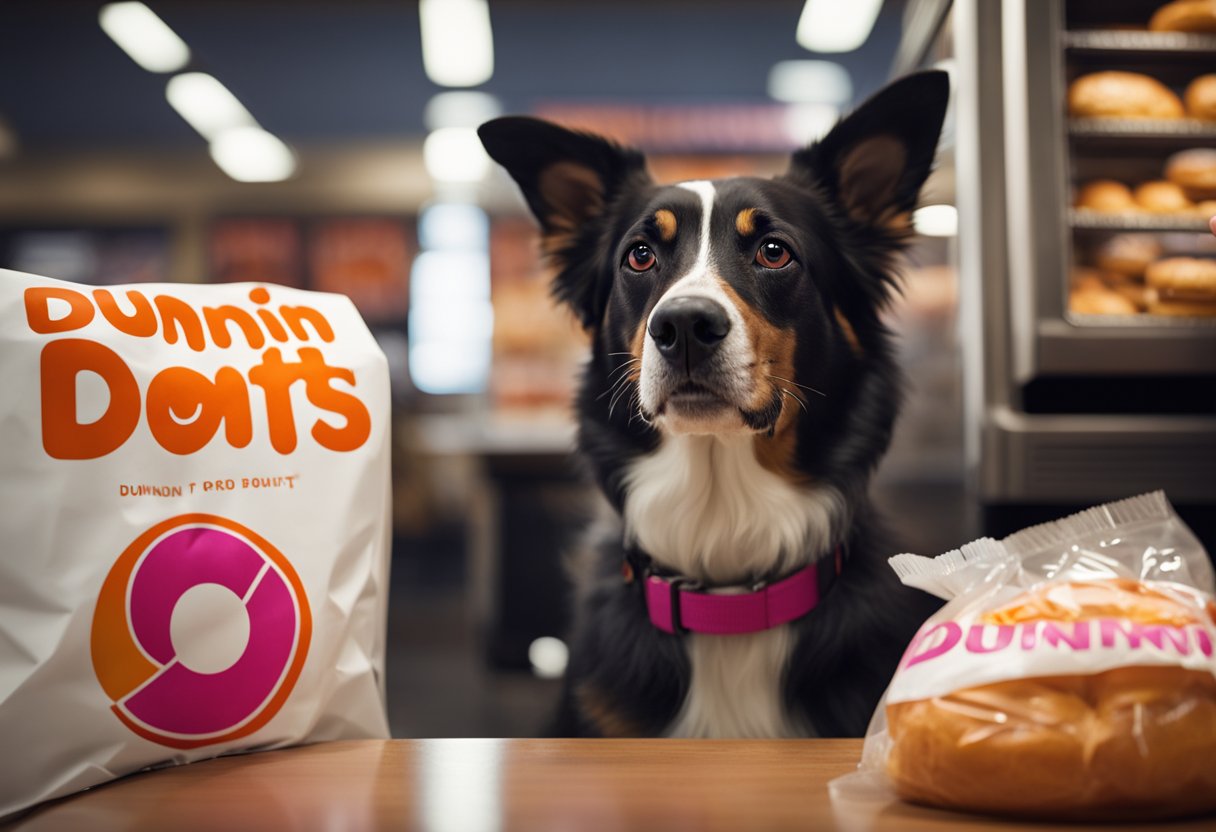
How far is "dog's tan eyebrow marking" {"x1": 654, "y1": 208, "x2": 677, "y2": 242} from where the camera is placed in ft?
3.98

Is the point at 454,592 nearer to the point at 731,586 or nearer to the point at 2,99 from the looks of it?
the point at 2,99

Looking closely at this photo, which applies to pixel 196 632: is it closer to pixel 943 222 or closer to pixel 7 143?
pixel 943 222

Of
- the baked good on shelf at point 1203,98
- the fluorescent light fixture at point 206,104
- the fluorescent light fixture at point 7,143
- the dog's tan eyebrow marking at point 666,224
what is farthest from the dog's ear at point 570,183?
the fluorescent light fixture at point 7,143

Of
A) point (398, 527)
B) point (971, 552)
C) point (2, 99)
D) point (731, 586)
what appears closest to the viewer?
point (971, 552)

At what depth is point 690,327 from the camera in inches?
41.9

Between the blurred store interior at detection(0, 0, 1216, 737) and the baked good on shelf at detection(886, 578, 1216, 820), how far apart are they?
0.68 m

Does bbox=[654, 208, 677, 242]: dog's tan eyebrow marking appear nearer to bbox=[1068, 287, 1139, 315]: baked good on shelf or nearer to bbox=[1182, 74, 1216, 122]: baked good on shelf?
bbox=[1068, 287, 1139, 315]: baked good on shelf

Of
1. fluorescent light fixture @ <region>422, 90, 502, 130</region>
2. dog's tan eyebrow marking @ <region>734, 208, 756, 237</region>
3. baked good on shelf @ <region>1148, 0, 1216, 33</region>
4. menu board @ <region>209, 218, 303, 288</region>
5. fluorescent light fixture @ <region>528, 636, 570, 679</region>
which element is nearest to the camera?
dog's tan eyebrow marking @ <region>734, 208, 756, 237</region>

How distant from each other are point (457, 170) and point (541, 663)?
4516 millimetres

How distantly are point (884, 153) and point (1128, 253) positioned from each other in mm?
617

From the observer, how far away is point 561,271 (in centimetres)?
139

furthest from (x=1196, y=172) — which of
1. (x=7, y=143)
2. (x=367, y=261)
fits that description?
(x=7, y=143)

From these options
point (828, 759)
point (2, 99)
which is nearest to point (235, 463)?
point (828, 759)

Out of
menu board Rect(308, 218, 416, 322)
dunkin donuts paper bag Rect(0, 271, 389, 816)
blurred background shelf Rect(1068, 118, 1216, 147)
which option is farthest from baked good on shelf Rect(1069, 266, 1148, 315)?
menu board Rect(308, 218, 416, 322)
